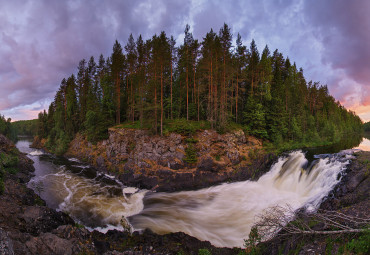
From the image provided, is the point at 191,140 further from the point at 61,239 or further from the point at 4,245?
the point at 4,245

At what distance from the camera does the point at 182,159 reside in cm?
1917

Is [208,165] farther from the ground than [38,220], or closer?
farther from the ground

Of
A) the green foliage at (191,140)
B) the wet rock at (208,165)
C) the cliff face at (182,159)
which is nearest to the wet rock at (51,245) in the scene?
the cliff face at (182,159)

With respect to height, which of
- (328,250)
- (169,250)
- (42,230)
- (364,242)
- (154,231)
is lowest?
(154,231)

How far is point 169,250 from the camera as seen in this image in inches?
311

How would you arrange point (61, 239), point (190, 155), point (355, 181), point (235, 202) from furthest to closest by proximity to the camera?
point (190, 155) < point (235, 202) < point (355, 181) < point (61, 239)

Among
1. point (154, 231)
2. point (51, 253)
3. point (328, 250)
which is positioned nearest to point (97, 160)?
point (154, 231)

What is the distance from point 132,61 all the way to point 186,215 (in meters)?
29.2

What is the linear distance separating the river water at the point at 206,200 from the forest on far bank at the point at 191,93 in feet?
27.3

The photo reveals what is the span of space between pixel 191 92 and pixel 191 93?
32 centimetres

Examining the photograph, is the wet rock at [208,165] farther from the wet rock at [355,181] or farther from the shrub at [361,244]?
the shrub at [361,244]

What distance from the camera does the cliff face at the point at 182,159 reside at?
18.3 metres

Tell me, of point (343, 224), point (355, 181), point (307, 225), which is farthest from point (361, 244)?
point (355, 181)

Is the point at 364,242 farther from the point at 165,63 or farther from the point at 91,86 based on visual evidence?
the point at 91,86
